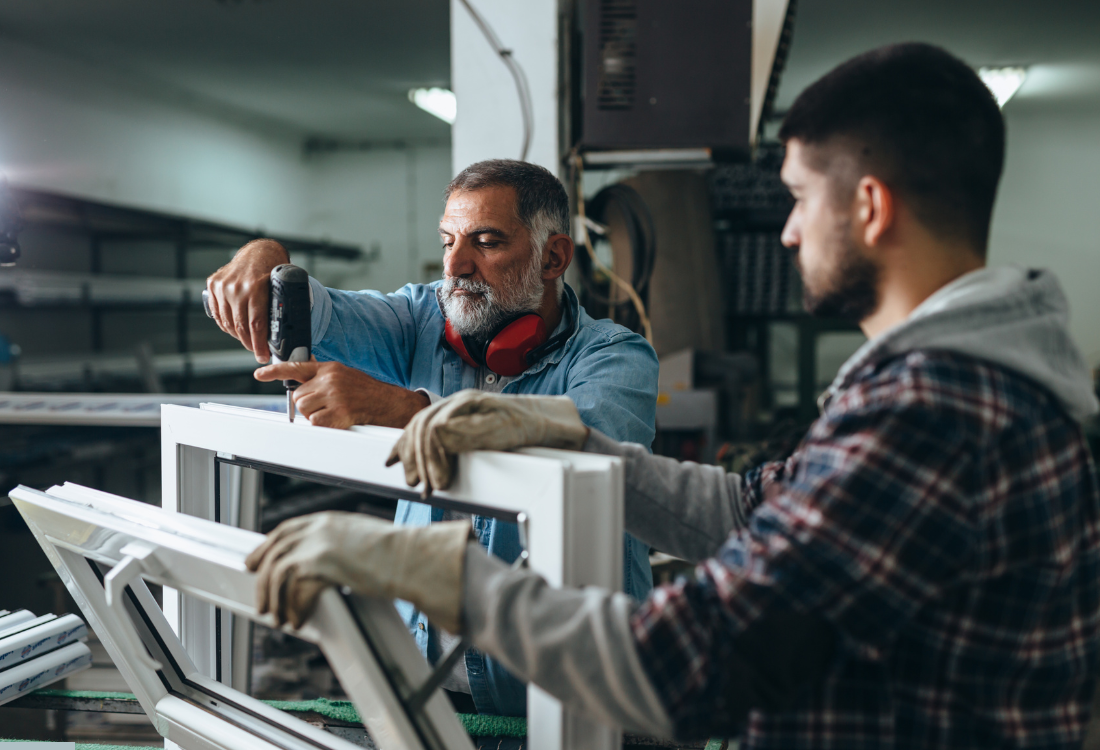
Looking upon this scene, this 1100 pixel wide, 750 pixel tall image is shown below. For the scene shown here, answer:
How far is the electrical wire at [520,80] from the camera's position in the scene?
1.84 m

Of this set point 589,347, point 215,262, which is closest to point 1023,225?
point 589,347

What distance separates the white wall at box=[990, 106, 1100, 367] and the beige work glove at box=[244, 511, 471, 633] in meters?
5.99

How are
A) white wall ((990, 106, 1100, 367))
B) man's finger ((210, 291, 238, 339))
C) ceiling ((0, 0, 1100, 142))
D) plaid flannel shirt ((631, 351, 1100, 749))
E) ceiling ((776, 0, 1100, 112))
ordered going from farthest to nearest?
white wall ((990, 106, 1100, 367))
ceiling ((0, 0, 1100, 142))
ceiling ((776, 0, 1100, 112))
man's finger ((210, 291, 238, 339))
plaid flannel shirt ((631, 351, 1100, 749))

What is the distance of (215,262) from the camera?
6137 millimetres

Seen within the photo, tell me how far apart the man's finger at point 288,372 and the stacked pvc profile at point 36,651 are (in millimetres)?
655

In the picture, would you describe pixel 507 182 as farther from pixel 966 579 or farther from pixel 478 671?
pixel 966 579

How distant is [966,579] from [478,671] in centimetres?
74

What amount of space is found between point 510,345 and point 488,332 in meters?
0.06

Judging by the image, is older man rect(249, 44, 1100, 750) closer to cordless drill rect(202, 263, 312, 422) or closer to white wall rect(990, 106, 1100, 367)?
cordless drill rect(202, 263, 312, 422)

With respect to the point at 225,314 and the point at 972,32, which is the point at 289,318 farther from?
the point at 972,32

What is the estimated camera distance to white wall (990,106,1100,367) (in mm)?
5391

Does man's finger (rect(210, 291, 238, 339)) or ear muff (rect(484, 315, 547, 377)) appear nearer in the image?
man's finger (rect(210, 291, 238, 339))

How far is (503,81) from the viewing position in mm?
1860

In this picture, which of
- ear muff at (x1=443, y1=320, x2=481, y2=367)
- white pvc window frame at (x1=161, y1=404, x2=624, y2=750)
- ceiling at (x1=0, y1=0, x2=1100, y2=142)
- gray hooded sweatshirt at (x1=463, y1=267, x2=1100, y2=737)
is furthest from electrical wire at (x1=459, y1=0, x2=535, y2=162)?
ceiling at (x1=0, y1=0, x2=1100, y2=142)
